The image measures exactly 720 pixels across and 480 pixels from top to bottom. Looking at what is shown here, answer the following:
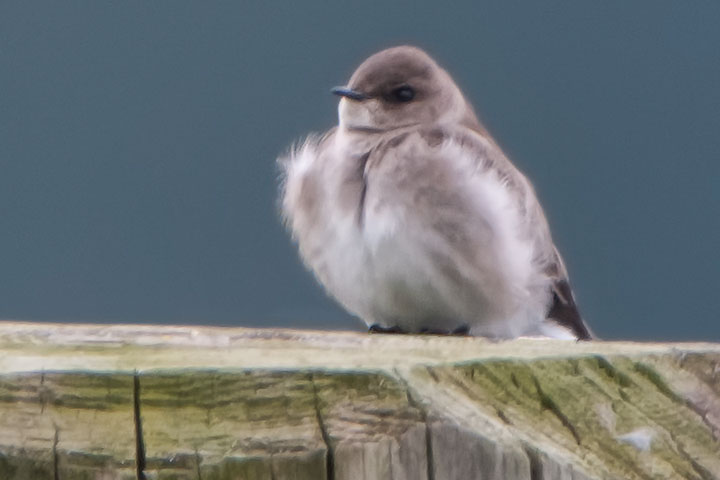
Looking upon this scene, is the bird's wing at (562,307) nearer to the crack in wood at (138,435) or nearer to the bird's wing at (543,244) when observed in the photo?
the bird's wing at (543,244)

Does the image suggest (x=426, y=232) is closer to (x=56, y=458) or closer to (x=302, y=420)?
(x=302, y=420)

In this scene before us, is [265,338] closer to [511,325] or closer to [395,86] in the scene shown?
[511,325]

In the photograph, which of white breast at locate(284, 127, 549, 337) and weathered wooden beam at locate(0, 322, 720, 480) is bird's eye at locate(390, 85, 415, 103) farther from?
weathered wooden beam at locate(0, 322, 720, 480)

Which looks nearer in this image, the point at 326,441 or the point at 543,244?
the point at 326,441

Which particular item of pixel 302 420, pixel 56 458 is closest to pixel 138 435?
pixel 56 458

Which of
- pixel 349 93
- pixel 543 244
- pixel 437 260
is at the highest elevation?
pixel 349 93

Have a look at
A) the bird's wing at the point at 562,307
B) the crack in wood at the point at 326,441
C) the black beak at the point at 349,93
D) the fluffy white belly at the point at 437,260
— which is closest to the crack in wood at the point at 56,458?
the crack in wood at the point at 326,441
